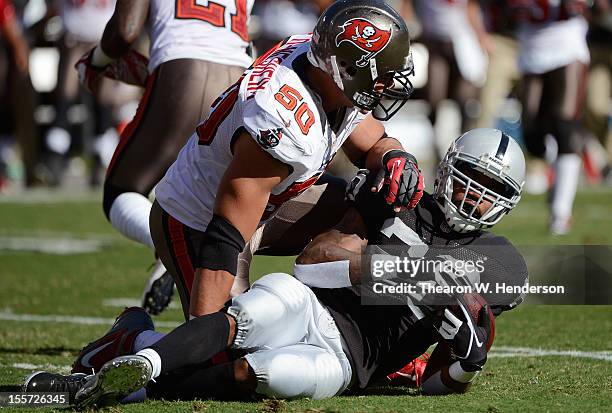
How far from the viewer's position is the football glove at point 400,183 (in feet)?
12.4

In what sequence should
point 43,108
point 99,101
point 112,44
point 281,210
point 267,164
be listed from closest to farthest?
point 267,164, point 281,210, point 112,44, point 99,101, point 43,108

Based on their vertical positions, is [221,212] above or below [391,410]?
above

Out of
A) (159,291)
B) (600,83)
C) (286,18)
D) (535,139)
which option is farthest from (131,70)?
(600,83)

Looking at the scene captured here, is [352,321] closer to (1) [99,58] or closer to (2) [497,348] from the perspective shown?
(2) [497,348]

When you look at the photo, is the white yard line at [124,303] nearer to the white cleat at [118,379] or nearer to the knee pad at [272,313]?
the knee pad at [272,313]

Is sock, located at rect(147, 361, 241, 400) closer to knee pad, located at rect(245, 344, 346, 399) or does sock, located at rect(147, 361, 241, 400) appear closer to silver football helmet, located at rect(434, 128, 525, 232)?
knee pad, located at rect(245, 344, 346, 399)

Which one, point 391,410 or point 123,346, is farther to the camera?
point 123,346

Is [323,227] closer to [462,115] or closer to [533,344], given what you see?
[533,344]

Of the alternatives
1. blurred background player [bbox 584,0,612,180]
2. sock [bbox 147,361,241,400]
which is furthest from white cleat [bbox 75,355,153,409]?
blurred background player [bbox 584,0,612,180]

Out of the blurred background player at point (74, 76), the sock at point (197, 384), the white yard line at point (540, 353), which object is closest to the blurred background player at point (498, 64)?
the blurred background player at point (74, 76)

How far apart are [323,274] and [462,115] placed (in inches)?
337

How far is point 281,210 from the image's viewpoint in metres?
4.39

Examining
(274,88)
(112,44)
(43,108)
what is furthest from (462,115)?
(274,88)

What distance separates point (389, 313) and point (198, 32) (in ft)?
6.47
